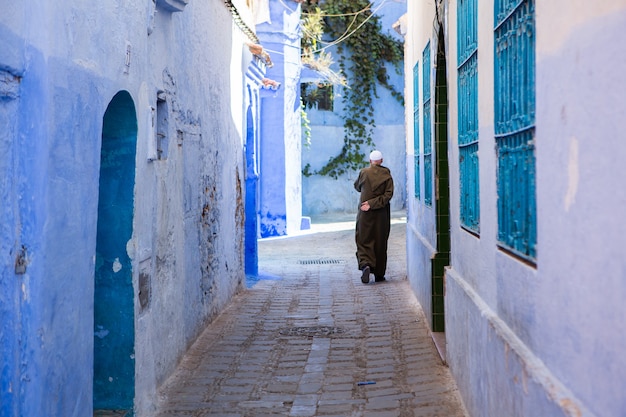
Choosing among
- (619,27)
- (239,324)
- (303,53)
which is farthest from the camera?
(303,53)

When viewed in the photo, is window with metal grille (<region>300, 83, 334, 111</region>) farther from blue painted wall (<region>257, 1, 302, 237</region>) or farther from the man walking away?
the man walking away

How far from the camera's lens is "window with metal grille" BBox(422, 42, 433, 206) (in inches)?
344

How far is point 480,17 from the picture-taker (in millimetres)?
5047

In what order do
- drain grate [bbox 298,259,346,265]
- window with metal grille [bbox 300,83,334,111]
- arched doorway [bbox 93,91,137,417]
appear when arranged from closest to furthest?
arched doorway [bbox 93,91,137,417], drain grate [bbox 298,259,346,265], window with metal grille [bbox 300,83,334,111]

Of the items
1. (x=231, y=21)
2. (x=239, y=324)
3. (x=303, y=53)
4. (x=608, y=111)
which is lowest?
(x=239, y=324)

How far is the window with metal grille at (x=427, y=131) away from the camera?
873 centimetres

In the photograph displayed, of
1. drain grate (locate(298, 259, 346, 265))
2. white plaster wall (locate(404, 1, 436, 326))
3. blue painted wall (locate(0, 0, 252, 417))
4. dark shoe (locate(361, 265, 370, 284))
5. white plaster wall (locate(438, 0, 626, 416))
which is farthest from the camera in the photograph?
drain grate (locate(298, 259, 346, 265))

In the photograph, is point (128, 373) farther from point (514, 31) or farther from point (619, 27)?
point (619, 27)

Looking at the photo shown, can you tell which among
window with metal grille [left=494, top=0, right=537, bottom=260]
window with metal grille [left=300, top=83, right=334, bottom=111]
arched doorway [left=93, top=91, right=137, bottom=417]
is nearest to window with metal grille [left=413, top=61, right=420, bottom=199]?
arched doorway [left=93, top=91, right=137, bottom=417]

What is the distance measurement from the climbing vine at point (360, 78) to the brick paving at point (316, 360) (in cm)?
1467

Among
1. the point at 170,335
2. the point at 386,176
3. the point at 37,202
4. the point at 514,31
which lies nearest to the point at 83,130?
the point at 37,202

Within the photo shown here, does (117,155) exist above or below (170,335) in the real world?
above

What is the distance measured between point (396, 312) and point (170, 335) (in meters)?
3.35

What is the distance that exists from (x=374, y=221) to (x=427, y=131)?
3.02 m
